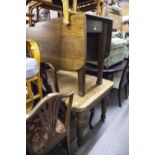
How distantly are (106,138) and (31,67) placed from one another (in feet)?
3.22

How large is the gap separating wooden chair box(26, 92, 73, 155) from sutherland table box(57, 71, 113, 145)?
0.14 meters

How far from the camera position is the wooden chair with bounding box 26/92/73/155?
0.90 metres

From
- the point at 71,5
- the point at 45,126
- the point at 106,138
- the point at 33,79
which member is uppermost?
the point at 71,5

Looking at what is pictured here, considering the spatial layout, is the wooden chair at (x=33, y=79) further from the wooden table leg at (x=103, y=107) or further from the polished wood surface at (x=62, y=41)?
the wooden table leg at (x=103, y=107)

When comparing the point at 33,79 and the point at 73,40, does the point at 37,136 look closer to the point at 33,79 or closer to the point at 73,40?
the point at 33,79

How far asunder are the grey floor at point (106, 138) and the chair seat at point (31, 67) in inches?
27.7

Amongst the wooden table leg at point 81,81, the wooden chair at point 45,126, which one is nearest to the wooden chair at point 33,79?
the wooden chair at point 45,126

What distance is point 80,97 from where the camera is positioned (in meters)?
1.41

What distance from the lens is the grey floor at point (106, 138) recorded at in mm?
1517

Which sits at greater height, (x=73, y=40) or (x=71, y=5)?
(x=71, y=5)

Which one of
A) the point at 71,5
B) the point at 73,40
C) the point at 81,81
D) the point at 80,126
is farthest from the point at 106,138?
the point at 71,5

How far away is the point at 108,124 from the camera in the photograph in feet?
6.24

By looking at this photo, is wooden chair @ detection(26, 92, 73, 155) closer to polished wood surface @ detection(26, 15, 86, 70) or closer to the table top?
the table top
